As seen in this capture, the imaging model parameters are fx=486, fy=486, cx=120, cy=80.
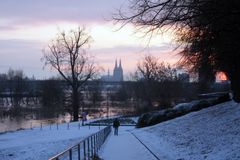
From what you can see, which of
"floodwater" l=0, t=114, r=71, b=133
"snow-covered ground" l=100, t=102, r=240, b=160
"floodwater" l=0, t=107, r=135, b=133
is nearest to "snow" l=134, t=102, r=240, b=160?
"snow-covered ground" l=100, t=102, r=240, b=160

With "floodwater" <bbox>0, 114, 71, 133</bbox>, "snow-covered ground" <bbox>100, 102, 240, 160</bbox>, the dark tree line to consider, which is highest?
the dark tree line

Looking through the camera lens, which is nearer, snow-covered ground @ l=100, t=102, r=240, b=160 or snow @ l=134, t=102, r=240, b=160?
snow @ l=134, t=102, r=240, b=160

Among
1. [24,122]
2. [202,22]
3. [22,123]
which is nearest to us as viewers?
[202,22]

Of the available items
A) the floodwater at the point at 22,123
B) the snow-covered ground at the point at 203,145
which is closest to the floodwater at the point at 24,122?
the floodwater at the point at 22,123

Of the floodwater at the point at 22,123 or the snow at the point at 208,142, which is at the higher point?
the snow at the point at 208,142

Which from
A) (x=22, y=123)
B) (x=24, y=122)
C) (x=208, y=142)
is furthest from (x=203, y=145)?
(x=24, y=122)

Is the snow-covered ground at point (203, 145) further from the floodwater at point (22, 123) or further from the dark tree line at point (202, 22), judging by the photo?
the floodwater at point (22, 123)

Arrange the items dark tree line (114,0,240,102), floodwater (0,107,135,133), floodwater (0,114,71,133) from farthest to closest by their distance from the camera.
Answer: floodwater (0,107,135,133) → floodwater (0,114,71,133) → dark tree line (114,0,240,102)

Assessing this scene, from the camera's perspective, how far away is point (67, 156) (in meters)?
10.7

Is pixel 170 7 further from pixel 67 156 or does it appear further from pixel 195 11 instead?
pixel 67 156

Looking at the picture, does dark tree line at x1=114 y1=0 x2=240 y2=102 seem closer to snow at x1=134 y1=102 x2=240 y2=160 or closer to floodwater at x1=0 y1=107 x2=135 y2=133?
snow at x1=134 y1=102 x2=240 y2=160

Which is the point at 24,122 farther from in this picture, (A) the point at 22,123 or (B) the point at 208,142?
(B) the point at 208,142

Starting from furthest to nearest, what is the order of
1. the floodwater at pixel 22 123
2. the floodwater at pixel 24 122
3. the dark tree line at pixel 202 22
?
the floodwater at pixel 24 122, the floodwater at pixel 22 123, the dark tree line at pixel 202 22

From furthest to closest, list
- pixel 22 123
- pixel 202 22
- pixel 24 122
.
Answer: pixel 24 122
pixel 22 123
pixel 202 22
